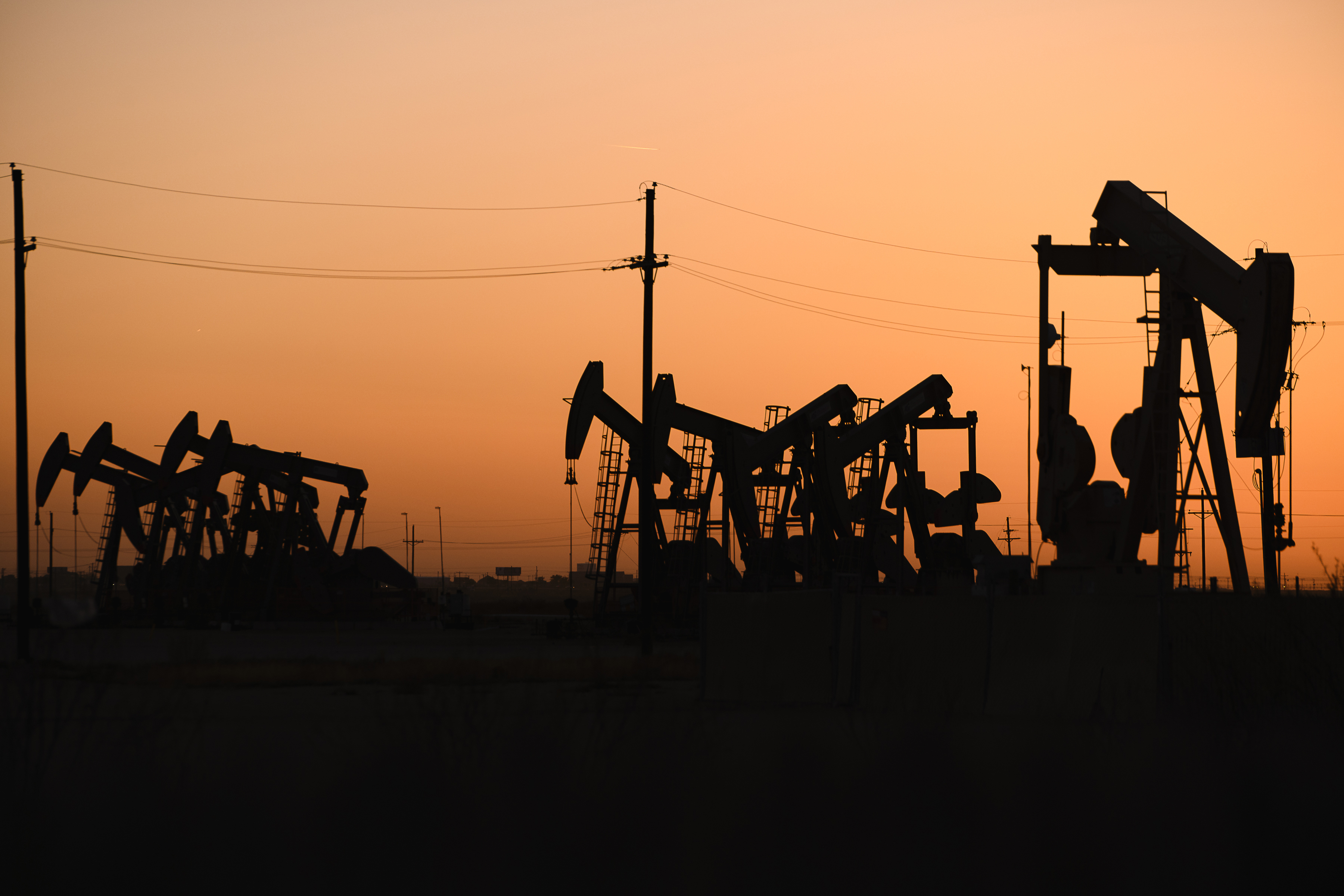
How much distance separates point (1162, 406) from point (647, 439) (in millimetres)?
9188

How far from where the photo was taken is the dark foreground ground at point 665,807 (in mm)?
6195

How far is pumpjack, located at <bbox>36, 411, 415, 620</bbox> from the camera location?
144ft

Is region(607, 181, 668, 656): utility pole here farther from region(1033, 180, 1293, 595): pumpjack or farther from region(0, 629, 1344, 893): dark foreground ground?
region(0, 629, 1344, 893): dark foreground ground

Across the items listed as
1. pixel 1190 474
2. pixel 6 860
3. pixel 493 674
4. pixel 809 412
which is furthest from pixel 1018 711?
pixel 809 412

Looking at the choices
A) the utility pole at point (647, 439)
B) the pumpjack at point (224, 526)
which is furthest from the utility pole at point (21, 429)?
the pumpjack at point (224, 526)

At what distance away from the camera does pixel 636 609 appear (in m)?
41.1

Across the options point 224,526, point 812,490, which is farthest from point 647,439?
point 224,526

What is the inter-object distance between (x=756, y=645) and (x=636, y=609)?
25.9 meters

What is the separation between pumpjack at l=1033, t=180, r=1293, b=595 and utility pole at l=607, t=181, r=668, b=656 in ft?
22.9

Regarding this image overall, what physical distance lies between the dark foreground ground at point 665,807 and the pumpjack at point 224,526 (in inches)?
1361

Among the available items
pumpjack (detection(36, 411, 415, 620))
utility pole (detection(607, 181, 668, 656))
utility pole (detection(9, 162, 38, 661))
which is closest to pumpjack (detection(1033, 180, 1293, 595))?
utility pole (detection(607, 181, 668, 656))

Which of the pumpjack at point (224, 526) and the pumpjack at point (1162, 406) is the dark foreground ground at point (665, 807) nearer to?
the pumpjack at point (1162, 406)

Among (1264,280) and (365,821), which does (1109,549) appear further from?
(365,821)

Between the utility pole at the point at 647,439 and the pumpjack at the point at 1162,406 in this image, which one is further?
the utility pole at the point at 647,439
